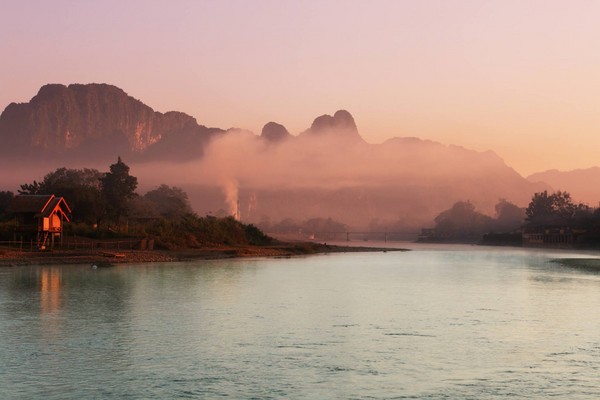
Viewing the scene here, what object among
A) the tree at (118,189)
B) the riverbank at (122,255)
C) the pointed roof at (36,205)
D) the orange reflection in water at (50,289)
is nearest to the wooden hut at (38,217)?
the pointed roof at (36,205)

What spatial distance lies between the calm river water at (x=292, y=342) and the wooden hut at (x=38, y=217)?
37.8 meters

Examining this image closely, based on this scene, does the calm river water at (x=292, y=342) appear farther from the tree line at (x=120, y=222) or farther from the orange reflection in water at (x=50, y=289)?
the tree line at (x=120, y=222)

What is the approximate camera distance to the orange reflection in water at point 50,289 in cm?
4406

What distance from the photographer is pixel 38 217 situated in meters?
95.8

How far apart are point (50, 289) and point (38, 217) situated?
4352cm

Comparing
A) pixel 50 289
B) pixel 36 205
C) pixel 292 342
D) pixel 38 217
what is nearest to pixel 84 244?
pixel 36 205

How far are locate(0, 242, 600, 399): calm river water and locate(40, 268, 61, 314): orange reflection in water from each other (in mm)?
124

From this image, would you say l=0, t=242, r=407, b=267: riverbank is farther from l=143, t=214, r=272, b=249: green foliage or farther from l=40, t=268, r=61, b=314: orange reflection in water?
l=40, t=268, r=61, b=314: orange reflection in water

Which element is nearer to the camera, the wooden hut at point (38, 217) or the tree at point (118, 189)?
the wooden hut at point (38, 217)

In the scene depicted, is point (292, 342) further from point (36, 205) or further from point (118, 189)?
point (118, 189)

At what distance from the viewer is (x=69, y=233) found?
107812 mm

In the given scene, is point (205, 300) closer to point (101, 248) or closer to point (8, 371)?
point (8, 371)

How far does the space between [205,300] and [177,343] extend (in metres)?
18.2

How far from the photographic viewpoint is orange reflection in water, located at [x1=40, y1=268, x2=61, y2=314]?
44056mm
